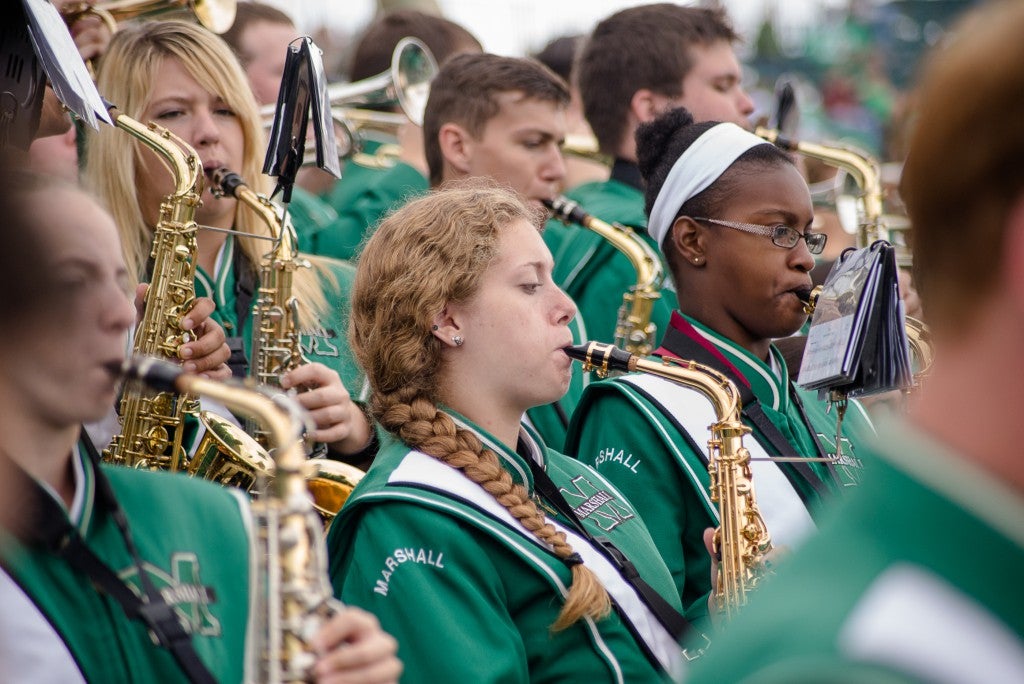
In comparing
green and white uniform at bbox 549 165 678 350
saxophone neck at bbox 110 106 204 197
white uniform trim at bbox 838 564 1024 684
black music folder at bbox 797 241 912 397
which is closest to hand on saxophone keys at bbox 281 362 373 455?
saxophone neck at bbox 110 106 204 197

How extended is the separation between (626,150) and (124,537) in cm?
404

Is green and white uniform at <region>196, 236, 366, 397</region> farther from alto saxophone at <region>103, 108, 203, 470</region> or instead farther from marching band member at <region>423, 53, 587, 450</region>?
marching band member at <region>423, 53, 587, 450</region>

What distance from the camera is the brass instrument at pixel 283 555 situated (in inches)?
72.9

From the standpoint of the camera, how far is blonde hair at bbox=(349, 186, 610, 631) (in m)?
3.12

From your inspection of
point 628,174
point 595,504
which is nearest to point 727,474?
point 595,504

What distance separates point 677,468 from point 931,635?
2.56 metres

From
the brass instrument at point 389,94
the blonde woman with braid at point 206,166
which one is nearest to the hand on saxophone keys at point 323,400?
the blonde woman with braid at point 206,166

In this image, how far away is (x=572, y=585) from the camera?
2.97 meters

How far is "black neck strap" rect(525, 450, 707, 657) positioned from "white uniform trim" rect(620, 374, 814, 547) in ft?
1.52

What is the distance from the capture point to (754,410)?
12.5 ft

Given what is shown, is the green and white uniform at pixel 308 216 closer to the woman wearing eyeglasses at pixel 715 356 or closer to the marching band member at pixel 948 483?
the woman wearing eyeglasses at pixel 715 356

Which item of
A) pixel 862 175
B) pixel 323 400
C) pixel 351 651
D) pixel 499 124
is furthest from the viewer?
pixel 862 175

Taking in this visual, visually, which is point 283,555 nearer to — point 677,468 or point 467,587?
point 467,587

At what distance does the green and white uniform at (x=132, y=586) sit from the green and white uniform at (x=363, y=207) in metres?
3.12
